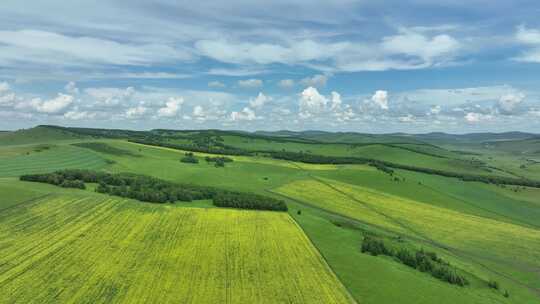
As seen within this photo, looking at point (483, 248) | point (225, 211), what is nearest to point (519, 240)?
point (483, 248)

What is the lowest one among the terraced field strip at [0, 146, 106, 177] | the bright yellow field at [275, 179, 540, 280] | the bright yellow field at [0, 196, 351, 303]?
the bright yellow field at [275, 179, 540, 280]

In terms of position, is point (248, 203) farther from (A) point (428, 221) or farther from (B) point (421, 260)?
(A) point (428, 221)

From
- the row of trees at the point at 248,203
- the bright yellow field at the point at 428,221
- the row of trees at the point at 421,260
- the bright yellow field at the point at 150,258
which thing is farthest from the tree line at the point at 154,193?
the row of trees at the point at 421,260

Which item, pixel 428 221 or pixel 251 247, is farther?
pixel 428 221

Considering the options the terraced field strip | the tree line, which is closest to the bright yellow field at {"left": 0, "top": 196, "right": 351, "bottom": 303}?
the tree line

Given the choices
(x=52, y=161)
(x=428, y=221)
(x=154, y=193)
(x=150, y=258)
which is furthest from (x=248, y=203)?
(x=52, y=161)

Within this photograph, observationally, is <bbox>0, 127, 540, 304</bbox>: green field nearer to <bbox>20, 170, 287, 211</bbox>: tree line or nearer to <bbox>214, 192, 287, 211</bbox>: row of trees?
<bbox>20, 170, 287, 211</bbox>: tree line
